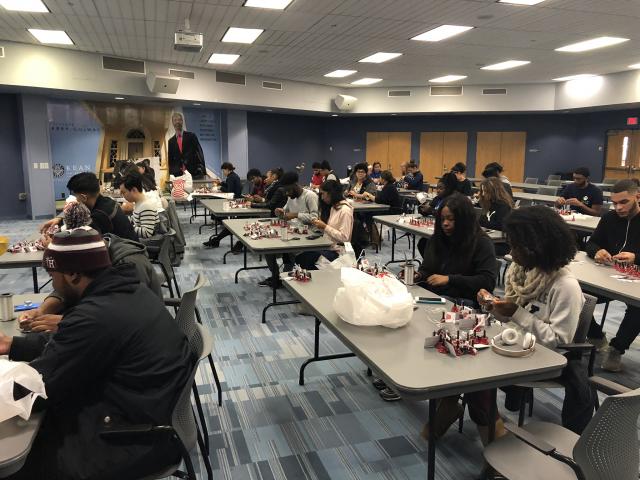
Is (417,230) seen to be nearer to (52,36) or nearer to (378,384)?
(378,384)

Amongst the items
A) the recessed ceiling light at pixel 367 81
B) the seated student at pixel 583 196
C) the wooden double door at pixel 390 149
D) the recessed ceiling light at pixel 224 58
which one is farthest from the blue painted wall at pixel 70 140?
the seated student at pixel 583 196

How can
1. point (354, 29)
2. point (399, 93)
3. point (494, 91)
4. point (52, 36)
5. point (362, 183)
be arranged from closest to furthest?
1. point (354, 29)
2. point (52, 36)
3. point (362, 183)
4. point (494, 91)
5. point (399, 93)

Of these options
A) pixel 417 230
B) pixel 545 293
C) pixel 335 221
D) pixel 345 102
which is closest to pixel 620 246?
pixel 545 293

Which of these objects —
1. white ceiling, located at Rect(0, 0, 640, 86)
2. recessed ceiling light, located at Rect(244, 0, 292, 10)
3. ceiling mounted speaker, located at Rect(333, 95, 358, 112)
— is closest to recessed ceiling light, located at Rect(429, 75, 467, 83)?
white ceiling, located at Rect(0, 0, 640, 86)

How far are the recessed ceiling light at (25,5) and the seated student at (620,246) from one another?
7097 mm

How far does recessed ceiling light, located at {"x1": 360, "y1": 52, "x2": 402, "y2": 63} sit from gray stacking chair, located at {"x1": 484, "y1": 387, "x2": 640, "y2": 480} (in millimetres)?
8781

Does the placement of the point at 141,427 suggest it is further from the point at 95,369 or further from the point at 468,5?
the point at 468,5

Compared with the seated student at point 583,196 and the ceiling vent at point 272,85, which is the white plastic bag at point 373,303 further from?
the ceiling vent at point 272,85

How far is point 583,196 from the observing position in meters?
7.18

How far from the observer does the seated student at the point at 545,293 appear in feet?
7.64

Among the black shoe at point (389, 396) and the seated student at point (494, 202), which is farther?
the seated student at point (494, 202)

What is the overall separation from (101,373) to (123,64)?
993 centimetres

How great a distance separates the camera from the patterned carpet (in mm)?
2586

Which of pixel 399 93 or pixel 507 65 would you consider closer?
pixel 507 65
